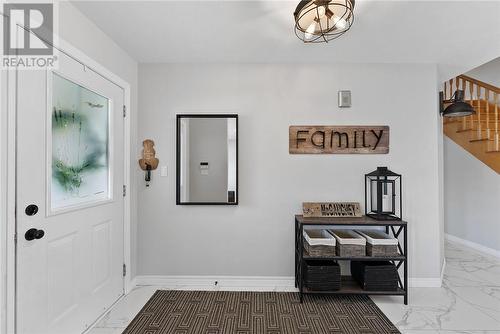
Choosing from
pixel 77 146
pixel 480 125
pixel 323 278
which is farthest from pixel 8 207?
pixel 480 125

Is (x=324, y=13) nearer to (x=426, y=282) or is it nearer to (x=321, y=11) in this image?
(x=321, y=11)

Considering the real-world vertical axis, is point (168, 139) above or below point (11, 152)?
above

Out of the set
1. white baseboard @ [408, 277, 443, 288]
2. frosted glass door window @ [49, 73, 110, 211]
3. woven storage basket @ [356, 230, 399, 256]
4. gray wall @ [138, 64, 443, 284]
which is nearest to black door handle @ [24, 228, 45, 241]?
frosted glass door window @ [49, 73, 110, 211]

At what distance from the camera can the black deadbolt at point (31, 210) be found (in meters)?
1.54

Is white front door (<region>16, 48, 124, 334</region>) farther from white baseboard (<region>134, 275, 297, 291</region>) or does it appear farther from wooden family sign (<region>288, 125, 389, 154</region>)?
wooden family sign (<region>288, 125, 389, 154</region>)

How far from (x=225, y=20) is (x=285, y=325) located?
248 centimetres

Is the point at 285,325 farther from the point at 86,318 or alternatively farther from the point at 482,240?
the point at 482,240

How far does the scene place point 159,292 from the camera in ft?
9.00

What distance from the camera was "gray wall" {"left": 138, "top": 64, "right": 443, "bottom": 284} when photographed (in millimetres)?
2881

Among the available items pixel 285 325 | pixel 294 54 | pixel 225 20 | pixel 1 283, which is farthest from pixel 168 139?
pixel 285 325

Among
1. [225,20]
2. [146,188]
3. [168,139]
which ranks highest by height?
[225,20]

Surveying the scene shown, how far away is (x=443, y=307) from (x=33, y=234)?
3272mm

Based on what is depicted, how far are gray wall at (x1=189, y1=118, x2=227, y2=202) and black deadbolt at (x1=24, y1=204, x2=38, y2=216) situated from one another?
56.8 inches

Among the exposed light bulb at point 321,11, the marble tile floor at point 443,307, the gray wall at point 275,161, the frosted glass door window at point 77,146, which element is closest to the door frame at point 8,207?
the frosted glass door window at point 77,146
